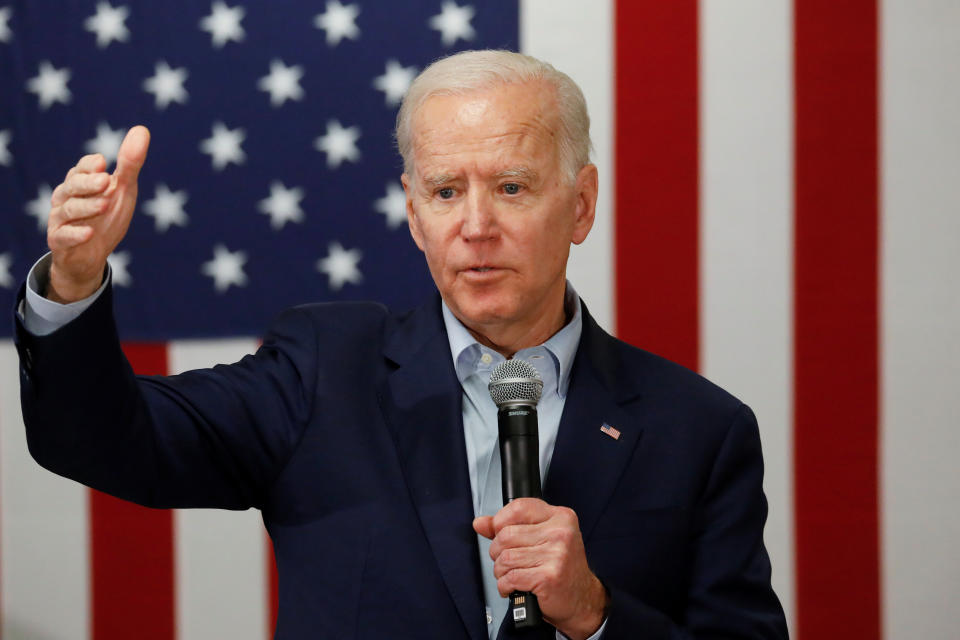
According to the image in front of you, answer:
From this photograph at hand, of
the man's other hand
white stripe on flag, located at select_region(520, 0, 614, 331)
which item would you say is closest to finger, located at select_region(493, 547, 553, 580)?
the man's other hand

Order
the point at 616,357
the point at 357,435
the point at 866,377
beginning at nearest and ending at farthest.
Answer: the point at 357,435, the point at 616,357, the point at 866,377

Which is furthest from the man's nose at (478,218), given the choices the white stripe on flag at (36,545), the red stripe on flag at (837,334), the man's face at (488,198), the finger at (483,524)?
the white stripe on flag at (36,545)

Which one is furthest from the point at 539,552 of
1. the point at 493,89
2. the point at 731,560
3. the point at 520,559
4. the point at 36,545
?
the point at 36,545

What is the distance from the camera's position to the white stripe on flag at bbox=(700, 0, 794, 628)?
2.69 m

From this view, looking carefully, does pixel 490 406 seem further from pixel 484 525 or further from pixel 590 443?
pixel 484 525

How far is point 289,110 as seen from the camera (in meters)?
2.74

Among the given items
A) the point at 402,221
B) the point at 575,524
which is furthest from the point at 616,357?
the point at 402,221

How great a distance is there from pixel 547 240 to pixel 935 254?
154cm

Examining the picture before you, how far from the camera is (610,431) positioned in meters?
1.54

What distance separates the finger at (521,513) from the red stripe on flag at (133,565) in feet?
5.85

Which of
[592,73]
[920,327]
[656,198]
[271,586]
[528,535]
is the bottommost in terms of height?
[271,586]

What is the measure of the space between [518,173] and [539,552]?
0.59m

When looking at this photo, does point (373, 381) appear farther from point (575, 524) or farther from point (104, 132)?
point (104, 132)

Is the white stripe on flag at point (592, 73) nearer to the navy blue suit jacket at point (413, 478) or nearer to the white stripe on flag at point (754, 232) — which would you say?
the white stripe on flag at point (754, 232)
